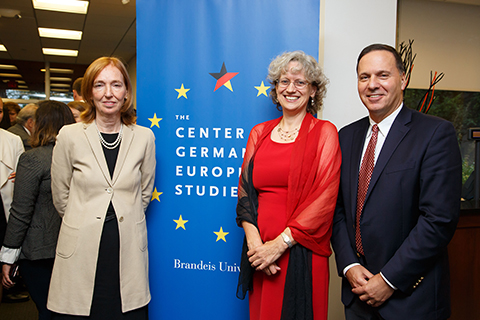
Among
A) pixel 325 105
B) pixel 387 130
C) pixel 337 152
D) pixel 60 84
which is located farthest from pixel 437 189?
pixel 60 84

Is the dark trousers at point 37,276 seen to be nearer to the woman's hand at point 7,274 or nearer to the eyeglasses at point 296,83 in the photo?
the woman's hand at point 7,274

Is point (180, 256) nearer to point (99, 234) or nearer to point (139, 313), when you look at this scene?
point (139, 313)

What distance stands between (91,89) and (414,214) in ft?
5.45

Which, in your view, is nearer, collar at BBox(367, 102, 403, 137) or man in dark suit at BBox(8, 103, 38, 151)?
collar at BBox(367, 102, 403, 137)

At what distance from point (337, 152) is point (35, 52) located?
29.6ft

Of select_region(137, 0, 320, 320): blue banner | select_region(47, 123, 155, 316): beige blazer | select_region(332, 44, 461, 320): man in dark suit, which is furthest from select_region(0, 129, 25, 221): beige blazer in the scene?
select_region(332, 44, 461, 320): man in dark suit

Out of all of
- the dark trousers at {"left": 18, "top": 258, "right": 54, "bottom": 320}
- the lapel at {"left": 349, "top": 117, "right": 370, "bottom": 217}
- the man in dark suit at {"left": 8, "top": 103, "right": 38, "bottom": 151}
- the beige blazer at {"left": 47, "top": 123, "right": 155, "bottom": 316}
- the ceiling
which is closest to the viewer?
the lapel at {"left": 349, "top": 117, "right": 370, "bottom": 217}

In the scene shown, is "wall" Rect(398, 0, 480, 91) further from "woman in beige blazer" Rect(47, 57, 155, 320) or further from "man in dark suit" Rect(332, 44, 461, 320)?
"woman in beige blazer" Rect(47, 57, 155, 320)

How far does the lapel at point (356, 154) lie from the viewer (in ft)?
5.30

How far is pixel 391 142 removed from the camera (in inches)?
60.1

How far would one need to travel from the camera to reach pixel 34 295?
2225 mm

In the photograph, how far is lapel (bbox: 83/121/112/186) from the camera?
1790mm

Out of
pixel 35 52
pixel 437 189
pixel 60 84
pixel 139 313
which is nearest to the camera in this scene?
pixel 437 189

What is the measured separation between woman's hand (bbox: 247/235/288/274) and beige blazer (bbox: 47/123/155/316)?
2.08 ft
